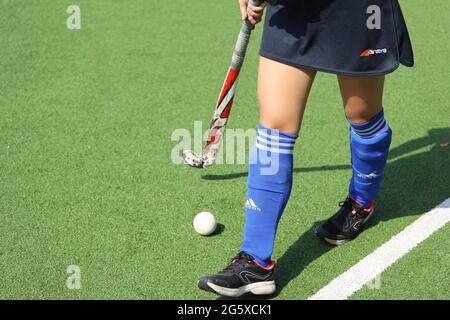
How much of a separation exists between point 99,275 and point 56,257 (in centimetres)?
26

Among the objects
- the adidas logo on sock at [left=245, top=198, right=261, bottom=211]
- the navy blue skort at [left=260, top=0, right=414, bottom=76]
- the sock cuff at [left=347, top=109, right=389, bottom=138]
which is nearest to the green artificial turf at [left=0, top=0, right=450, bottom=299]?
the adidas logo on sock at [left=245, top=198, right=261, bottom=211]

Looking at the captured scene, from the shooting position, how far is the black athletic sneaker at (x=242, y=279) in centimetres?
279

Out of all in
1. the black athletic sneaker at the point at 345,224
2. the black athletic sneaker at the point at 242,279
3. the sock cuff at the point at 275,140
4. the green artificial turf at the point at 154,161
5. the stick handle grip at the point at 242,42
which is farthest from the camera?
the black athletic sneaker at the point at 345,224

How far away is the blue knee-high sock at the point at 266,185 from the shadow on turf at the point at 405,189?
287 millimetres

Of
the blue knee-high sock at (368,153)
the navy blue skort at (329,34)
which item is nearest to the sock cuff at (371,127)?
the blue knee-high sock at (368,153)

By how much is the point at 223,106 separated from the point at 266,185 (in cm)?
69

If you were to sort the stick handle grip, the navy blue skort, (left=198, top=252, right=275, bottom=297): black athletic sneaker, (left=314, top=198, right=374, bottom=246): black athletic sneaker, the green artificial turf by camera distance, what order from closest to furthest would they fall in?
the navy blue skort → (left=198, top=252, right=275, bottom=297): black athletic sneaker → the stick handle grip → the green artificial turf → (left=314, top=198, right=374, bottom=246): black athletic sneaker

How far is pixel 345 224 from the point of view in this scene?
326cm

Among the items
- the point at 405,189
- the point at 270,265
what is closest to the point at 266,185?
the point at 270,265

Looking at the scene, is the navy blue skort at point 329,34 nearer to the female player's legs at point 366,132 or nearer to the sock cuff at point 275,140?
the female player's legs at point 366,132

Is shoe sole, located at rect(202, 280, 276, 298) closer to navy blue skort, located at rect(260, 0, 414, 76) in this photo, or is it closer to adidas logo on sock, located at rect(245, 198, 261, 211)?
adidas logo on sock, located at rect(245, 198, 261, 211)

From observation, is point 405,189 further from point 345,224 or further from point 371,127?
point 371,127

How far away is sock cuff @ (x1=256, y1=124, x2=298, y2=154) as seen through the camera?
8.82ft

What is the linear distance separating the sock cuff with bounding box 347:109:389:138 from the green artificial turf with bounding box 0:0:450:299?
1.92 ft
